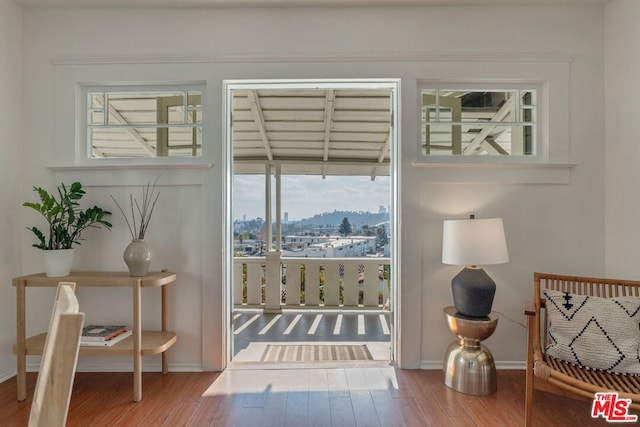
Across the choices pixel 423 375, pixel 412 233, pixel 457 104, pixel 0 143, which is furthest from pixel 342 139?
pixel 0 143

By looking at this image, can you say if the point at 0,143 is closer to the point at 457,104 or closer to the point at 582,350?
the point at 457,104

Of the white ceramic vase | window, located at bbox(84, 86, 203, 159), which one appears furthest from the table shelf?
window, located at bbox(84, 86, 203, 159)

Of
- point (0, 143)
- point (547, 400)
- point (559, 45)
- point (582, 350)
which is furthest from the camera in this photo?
point (559, 45)

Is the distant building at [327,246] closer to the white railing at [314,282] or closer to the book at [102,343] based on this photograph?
the white railing at [314,282]

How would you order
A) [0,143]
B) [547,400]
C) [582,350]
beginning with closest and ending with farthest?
[582,350], [547,400], [0,143]

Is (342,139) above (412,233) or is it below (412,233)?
above

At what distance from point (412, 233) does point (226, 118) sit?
159 cm

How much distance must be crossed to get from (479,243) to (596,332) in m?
0.72

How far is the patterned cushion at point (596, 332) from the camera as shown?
1.77 metres

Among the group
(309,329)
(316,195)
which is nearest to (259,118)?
(316,195)

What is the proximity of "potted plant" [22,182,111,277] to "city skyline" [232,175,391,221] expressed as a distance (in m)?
2.08

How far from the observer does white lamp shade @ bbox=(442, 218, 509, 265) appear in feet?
6.97

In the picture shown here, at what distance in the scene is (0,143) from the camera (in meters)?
Result: 2.36

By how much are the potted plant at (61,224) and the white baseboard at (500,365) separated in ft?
7.93
